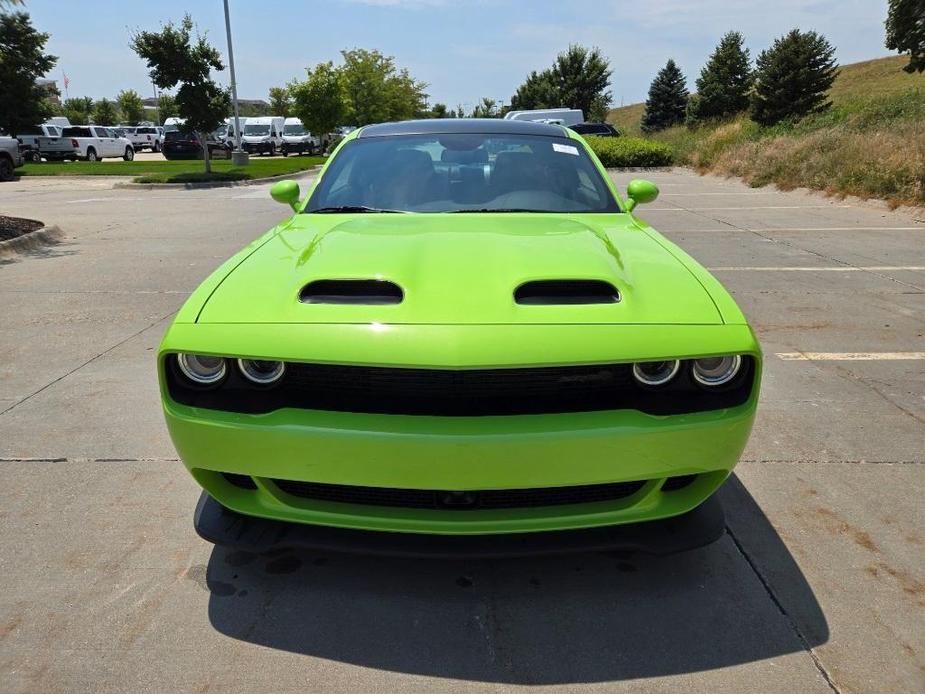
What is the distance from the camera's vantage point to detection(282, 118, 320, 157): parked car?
3966 cm

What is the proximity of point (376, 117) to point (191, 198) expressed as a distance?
41.1 meters

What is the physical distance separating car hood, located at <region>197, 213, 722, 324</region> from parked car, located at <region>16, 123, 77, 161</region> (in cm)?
3556

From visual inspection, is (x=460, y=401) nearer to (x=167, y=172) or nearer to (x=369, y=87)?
(x=167, y=172)

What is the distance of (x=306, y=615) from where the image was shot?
225 centimetres

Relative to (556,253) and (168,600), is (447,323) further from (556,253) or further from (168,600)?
(168,600)

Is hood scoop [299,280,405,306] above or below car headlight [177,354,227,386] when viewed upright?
above

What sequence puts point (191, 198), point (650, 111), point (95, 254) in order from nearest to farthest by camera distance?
1. point (95, 254)
2. point (191, 198)
3. point (650, 111)

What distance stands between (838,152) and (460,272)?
56.0ft

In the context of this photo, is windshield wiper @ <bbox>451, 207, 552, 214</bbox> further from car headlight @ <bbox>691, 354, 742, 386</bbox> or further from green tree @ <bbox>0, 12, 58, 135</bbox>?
green tree @ <bbox>0, 12, 58, 135</bbox>

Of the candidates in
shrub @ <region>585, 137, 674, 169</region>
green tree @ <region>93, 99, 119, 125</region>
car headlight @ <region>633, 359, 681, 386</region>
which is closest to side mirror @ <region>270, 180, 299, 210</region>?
car headlight @ <region>633, 359, 681, 386</region>

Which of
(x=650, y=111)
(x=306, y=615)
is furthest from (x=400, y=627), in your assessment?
(x=650, y=111)

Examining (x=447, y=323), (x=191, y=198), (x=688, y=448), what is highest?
(x=447, y=323)

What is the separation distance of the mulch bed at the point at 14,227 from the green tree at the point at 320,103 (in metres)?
26.1

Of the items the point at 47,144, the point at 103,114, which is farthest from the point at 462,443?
the point at 103,114
